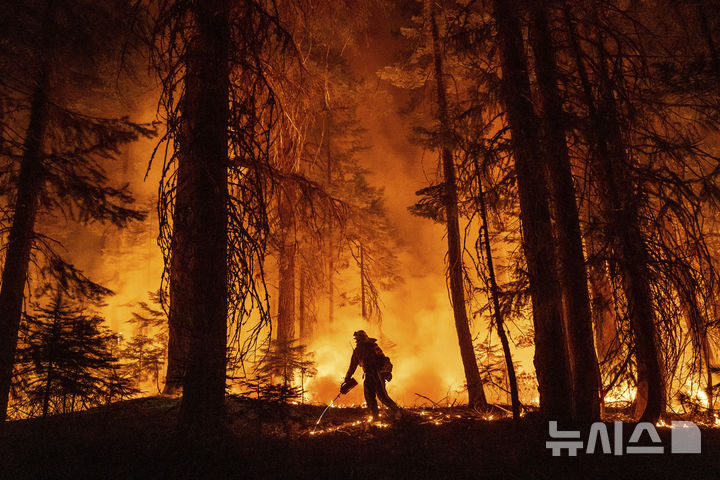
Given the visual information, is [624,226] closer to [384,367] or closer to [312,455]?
[312,455]

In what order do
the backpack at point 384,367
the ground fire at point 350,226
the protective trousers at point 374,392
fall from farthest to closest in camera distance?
the backpack at point 384,367 → the protective trousers at point 374,392 → the ground fire at point 350,226

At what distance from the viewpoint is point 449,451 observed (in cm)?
484

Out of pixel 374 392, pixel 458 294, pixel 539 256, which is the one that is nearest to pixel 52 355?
pixel 374 392

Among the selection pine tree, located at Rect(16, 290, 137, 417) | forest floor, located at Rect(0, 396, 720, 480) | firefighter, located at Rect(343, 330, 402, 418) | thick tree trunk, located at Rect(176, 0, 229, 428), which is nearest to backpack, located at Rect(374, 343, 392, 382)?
firefighter, located at Rect(343, 330, 402, 418)

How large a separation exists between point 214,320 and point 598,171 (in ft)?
19.8

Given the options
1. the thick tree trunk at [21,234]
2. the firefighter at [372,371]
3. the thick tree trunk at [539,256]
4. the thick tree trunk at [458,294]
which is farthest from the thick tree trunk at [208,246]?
the thick tree trunk at [458,294]

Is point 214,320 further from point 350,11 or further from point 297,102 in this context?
point 350,11

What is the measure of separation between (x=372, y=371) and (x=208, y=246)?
527 centimetres

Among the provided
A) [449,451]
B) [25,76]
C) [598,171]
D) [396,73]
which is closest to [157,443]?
[449,451]
